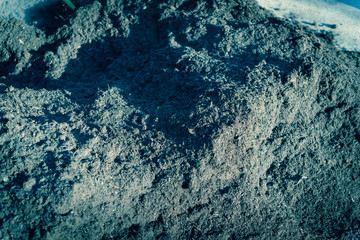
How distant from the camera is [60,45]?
2268 millimetres

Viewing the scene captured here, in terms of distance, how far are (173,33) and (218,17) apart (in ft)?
1.78

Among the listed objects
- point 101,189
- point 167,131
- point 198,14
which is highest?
point 198,14

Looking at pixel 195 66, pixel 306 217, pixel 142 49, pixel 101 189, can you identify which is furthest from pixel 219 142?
pixel 142 49

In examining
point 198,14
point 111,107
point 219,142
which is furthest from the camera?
point 198,14

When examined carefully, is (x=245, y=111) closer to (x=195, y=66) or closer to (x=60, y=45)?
(x=195, y=66)

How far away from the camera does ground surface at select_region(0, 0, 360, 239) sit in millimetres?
1424

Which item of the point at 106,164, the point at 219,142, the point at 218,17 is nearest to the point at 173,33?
the point at 218,17

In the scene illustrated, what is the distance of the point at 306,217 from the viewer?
1729 mm

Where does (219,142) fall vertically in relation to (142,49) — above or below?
below

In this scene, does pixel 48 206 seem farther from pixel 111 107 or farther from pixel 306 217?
pixel 306 217

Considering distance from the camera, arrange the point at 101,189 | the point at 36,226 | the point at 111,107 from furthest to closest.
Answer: the point at 111,107 → the point at 101,189 → the point at 36,226

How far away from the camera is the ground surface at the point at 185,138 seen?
1.42 m

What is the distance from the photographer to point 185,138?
1.60m

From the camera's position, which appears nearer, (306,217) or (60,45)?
Answer: (306,217)
